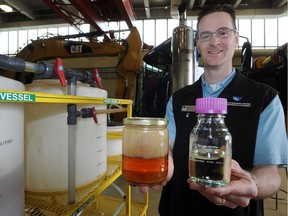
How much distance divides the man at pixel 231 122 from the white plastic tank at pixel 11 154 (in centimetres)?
47

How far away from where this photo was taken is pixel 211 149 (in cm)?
52

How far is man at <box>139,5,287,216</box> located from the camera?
0.74 meters

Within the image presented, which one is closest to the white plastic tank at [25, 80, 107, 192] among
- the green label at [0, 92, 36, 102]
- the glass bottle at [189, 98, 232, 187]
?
the green label at [0, 92, 36, 102]

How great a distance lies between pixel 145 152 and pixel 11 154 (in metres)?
0.42

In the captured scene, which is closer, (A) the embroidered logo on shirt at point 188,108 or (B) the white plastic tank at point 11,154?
(B) the white plastic tank at point 11,154

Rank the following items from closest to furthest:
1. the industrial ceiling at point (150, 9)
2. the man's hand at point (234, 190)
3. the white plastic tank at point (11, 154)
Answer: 1. the man's hand at point (234, 190)
2. the white plastic tank at point (11, 154)
3. the industrial ceiling at point (150, 9)

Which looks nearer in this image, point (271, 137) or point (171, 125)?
point (271, 137)

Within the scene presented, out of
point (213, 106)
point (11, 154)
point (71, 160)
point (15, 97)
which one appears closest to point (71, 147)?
point (71, 160)

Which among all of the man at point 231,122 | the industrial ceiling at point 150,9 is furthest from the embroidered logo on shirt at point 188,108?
the industrial ceiling at point 150,9

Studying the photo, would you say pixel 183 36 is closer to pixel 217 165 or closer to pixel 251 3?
pixel 217 165

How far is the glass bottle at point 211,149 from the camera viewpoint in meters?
0.48

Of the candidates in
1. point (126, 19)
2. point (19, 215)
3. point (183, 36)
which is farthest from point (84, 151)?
point (126, 19)

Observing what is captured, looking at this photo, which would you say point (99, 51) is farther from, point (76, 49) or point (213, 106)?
point (213, 106)

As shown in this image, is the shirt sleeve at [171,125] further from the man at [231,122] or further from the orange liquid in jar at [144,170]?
the orange liquid in jar at [144,170]
